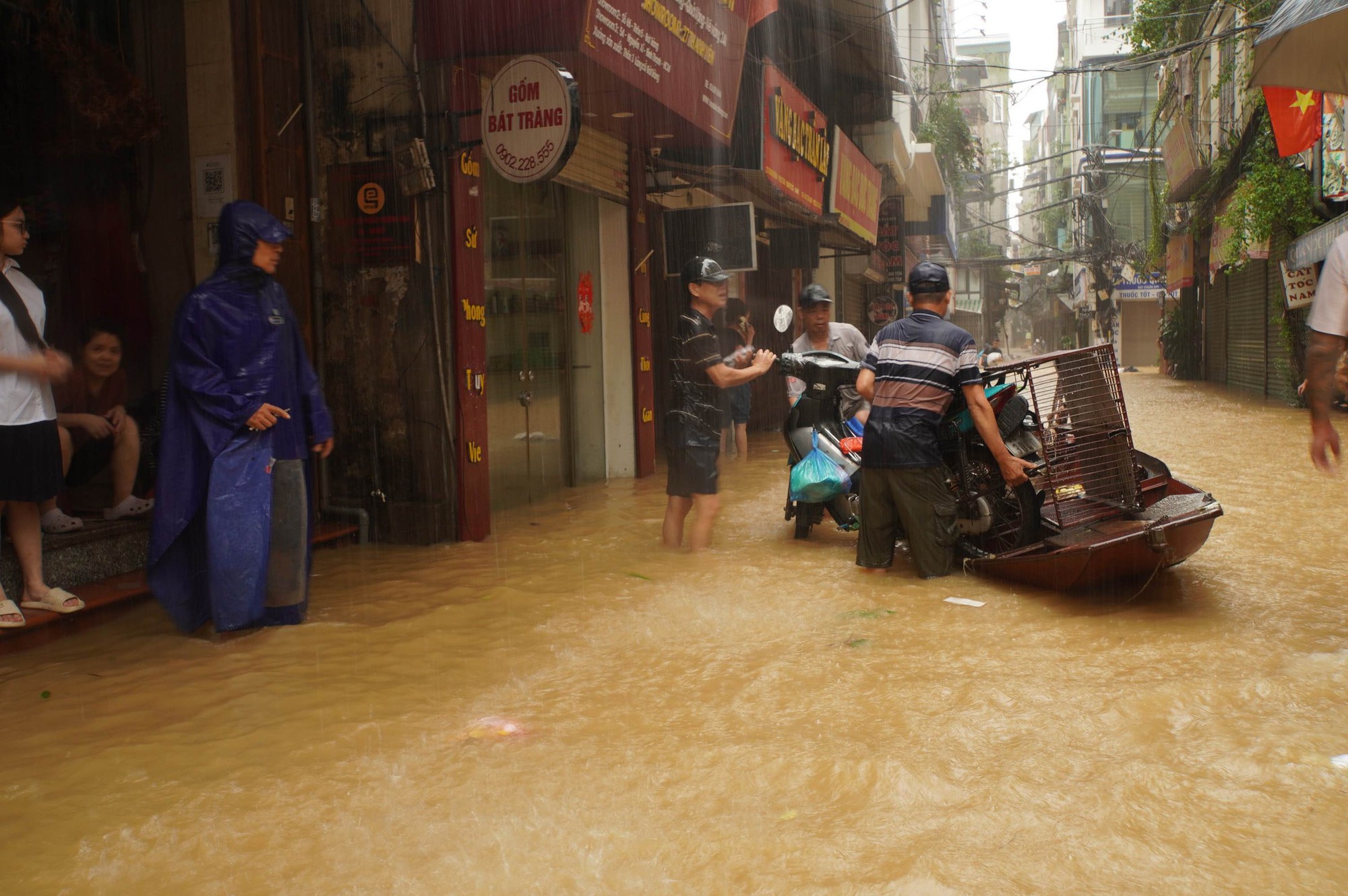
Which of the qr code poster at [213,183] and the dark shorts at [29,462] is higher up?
the qr code poster at [213,183]

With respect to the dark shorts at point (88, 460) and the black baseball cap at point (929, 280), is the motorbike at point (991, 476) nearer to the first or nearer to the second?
the black baseball cap at point (929, 280)

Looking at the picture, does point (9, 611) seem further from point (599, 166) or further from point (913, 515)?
point (599, 166)

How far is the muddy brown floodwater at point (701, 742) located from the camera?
271 cm

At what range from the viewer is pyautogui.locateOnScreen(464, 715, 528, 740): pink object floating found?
12.0ft

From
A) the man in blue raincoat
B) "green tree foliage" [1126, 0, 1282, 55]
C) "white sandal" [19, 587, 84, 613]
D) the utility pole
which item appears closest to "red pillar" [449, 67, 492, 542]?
the man in blue raincoat

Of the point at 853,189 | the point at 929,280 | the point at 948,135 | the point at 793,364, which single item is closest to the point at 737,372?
the point at 793,364

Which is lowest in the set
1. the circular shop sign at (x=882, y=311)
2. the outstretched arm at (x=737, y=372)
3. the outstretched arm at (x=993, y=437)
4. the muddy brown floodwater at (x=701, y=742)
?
the muddy brown floodwater at (x=701, y=742)

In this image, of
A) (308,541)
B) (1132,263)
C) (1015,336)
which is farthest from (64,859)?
(1015,336)

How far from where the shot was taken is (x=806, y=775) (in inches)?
128

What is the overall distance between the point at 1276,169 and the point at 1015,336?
76777 mm

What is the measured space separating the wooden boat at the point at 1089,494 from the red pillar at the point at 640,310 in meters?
5.25

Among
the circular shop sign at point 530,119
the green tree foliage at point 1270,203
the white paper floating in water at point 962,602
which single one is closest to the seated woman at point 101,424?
the circular shop sign at point 530,119

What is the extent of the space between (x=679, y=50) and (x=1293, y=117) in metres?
8.77

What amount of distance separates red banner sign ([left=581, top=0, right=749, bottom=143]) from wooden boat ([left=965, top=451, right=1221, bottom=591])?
12.9 ft
